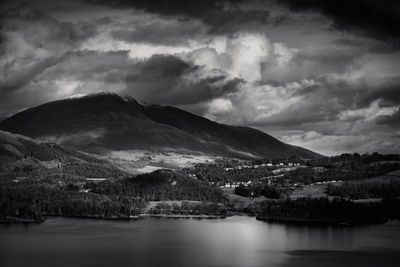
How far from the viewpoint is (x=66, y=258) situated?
405 ft

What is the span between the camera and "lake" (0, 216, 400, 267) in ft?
397

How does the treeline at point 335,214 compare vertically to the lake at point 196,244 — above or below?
above

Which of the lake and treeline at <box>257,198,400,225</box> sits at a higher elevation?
treeline at <box>257,198,400,225</box>

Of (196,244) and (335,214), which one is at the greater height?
(335,214)

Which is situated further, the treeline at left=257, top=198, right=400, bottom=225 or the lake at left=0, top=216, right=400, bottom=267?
the treeline at left=257, top=198, right=400, bottom=225

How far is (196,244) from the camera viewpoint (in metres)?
144

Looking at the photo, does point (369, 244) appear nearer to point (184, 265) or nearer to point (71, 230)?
point (184, 265)

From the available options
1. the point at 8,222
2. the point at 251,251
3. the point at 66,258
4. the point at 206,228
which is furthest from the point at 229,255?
A: the point at 8,222

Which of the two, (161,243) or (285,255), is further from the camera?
(161,243)

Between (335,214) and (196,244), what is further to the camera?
(335,214)

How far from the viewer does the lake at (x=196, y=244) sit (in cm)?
12106

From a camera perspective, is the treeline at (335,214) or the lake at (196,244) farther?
the treeline at (335,214)

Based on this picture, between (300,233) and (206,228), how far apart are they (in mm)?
26877

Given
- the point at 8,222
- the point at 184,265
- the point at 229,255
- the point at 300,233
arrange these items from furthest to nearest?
the point at 8,222 → the point at 300,233 → the point at 229,255 → the point at 184,265
